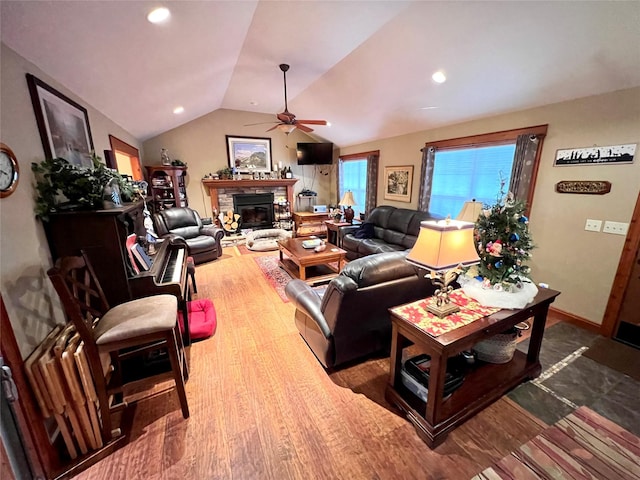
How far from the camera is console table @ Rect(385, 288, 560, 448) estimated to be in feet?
4.59

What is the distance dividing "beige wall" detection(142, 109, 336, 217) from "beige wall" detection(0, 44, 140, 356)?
445 centimetres

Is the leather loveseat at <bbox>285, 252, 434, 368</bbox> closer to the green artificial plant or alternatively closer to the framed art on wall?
the green artificial plant

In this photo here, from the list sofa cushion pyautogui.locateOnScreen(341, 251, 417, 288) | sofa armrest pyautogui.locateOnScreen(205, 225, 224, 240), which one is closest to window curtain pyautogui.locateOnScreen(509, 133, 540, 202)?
sofa cushion pyautogui.locateOnScreen(341, 251, 417, 288)

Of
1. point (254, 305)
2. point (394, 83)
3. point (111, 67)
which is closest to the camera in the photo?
point (111, 67)

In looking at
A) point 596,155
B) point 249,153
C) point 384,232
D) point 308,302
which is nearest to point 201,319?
point 308,302

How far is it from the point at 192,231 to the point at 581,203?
18.8ft

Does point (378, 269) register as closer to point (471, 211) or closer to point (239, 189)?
point (471, 211)

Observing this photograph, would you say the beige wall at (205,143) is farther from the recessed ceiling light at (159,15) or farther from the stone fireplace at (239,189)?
the recessed ceiling light at (159,15)

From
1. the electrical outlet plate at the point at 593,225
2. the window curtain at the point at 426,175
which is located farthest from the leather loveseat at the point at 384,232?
the electrical outlet plate at the point at 593,225

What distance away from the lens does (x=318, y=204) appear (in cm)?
773

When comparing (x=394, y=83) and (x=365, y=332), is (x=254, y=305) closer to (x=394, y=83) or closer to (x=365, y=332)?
(x=365, y=332)

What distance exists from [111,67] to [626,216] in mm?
4938

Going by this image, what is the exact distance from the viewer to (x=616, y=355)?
Result: 7.57ft

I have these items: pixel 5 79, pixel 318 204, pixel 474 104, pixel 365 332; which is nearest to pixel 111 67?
pixel 5 79
